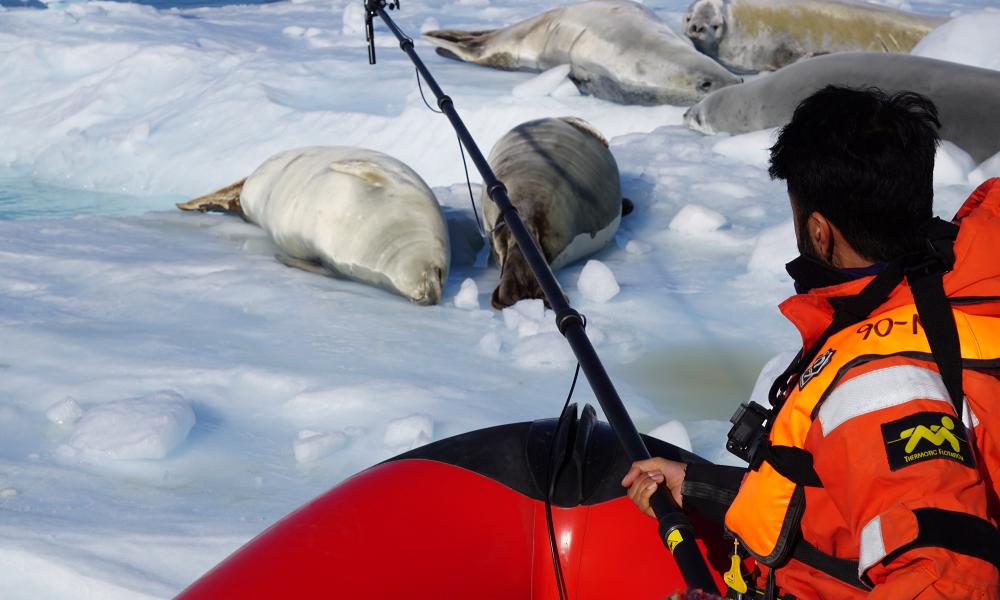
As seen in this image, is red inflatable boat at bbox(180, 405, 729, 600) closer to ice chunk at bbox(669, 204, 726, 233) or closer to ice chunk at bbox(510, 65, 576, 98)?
ice chunk at bbox(669, 204, 726, 233)

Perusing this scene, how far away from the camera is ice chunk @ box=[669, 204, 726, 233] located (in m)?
4.91

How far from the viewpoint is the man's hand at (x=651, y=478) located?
1.69m

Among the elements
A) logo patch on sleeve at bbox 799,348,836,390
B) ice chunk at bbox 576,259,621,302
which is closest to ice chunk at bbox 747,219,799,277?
ice chunk at bbox 576,259,621,302

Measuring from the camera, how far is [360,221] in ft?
14.1

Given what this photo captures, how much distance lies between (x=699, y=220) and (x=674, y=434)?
226 centimetres

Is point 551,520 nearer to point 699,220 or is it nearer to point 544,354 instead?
point 544,354

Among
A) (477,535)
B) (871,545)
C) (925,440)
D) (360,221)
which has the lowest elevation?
(360,221)

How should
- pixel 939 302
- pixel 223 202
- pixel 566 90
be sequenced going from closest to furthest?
1. pixel 939 302
2. pixel 223 202
3. pixel 566 90

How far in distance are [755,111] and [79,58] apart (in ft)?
18.2

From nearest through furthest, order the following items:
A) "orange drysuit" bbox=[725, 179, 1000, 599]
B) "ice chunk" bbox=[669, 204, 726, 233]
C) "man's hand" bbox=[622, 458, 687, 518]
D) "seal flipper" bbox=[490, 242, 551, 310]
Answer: "orange drysuit" bbox=[725, 179, 1000, 599]
"man's hand" bbox=[622, 458, 687, 518]
"seal flipper" bbox=[490, 242, 551, 310]
"ice chunk" bbox=[669, 204, 726, 233]

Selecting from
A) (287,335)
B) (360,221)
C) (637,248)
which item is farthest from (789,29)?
A: (287,335)

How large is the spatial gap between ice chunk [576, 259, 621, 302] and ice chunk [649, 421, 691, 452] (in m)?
1.26

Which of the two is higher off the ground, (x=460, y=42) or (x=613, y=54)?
(x=613, y=54)

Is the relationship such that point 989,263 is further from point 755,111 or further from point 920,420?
point 755,111
